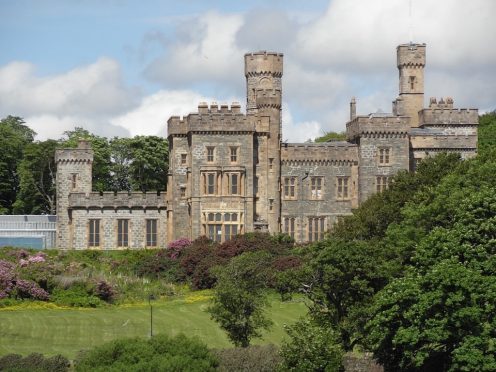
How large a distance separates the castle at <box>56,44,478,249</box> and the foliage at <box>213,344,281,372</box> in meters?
27.9

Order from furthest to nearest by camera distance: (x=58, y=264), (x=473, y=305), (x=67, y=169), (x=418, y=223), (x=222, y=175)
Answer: (x=67, y=169) < (x=222, y=175) < (x=58, y=264) < (x=418, y=223) < (x=473, y=305)

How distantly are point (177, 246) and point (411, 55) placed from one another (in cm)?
2518

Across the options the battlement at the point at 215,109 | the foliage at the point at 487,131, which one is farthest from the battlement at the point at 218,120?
the foliage at the point at 487,131

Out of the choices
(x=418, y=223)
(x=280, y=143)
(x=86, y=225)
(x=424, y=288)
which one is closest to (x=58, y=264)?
(x=86, y=225)

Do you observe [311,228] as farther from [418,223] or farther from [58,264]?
[418,223]

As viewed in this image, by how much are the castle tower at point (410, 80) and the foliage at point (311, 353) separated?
44514mm

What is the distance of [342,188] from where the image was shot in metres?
70.8

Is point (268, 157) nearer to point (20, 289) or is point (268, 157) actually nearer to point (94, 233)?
point (94, 233)

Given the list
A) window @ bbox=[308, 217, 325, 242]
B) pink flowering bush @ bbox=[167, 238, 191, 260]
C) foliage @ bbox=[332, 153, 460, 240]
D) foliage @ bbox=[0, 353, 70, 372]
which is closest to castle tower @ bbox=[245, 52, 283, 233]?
window @ bbox=[308, 217, 325, 242]

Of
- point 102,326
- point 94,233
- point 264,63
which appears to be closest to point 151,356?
point 102,326

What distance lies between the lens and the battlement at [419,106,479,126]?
77.0 metres

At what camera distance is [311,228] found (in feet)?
231

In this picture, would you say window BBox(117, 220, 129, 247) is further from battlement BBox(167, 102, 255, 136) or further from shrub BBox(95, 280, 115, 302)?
shrub BBox(95, 280, 115, 302)

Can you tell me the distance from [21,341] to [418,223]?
51.2 feet
